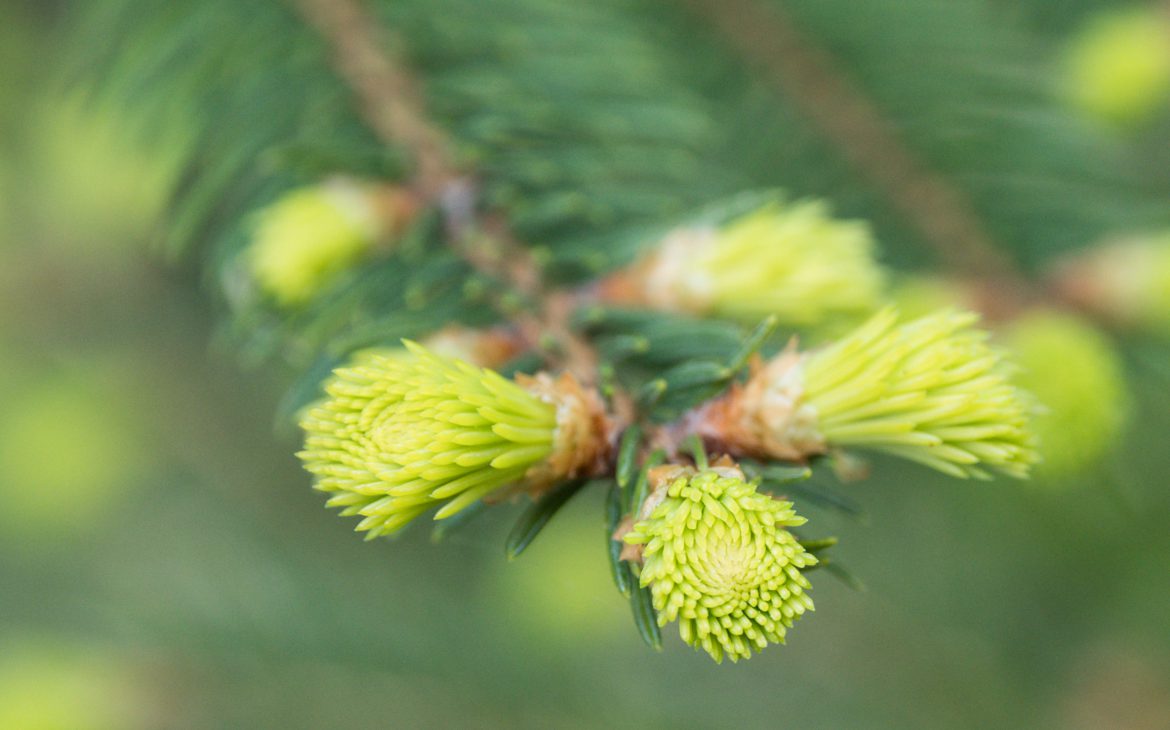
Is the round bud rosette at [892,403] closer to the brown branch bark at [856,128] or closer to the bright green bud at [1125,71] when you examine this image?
the brown branch bark at [856,128]

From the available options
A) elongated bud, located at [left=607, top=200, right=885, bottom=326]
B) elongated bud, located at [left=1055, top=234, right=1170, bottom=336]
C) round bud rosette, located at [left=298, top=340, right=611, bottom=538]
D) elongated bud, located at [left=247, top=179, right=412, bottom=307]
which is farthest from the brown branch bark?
round bud rosette, located at [left=298, top=340, right=611, bottom=538]

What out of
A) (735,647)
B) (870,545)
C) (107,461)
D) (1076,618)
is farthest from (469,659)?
(1076,618)

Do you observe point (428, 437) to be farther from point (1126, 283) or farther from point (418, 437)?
point (1126, 283)

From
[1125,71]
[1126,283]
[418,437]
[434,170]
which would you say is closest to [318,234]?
[434,170]

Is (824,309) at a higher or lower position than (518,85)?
lower

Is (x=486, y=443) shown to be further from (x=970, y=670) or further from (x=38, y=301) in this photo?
(x=38, y=301)

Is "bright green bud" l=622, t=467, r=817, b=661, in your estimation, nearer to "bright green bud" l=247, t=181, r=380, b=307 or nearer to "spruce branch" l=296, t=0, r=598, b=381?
"spruce branch" l=296, t=0, r=598, b=381

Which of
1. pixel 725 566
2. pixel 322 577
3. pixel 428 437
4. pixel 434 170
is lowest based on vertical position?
pixel 725 566
